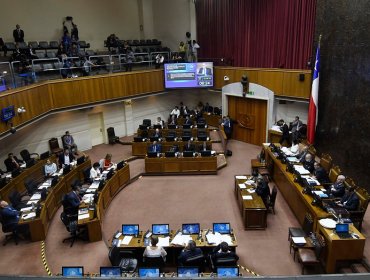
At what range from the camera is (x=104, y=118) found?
18172 mm

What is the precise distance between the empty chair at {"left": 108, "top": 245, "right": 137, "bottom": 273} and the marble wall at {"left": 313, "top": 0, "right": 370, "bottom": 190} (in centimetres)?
753

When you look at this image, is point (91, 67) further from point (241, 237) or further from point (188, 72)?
point (241, 237)

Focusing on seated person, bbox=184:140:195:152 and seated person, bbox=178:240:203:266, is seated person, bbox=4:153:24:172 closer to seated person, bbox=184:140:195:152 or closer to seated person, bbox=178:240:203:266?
seated person, bbox=184:140:195:152

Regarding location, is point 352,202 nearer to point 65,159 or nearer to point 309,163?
point 309,163

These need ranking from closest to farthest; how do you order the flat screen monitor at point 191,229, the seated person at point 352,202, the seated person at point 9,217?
1. the flat screen monitor at point 191,229
2. the seated person at point 352,202
3. the seated person at point 9,217

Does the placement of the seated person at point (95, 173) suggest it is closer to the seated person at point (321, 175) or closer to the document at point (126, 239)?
the document at point (126, 239)

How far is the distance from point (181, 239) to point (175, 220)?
233 centimetres

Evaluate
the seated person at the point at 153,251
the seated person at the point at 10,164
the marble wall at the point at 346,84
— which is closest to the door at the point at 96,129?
the seated person at the point at 10,164

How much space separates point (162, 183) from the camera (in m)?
12.8

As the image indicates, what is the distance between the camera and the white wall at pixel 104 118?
14.3 m

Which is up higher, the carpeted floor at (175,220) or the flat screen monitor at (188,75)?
the flat screen monitor at (188,75)

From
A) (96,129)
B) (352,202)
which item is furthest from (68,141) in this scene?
(352,202)

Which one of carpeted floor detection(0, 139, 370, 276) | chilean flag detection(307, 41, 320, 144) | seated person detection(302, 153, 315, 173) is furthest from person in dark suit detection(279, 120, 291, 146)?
seated person detection(302, 153, 315, 173)

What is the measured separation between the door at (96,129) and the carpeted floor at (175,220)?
4339 mm
